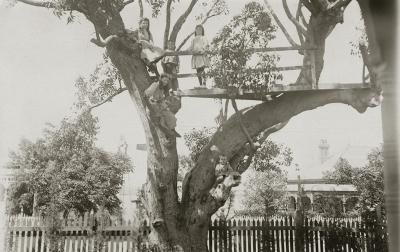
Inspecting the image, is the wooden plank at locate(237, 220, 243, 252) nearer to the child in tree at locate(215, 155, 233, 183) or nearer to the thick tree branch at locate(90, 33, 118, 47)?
the child in tree at locate(215, 155, 233, 183)

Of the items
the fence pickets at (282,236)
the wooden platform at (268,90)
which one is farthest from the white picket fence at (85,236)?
the wooden platform at (268,90)

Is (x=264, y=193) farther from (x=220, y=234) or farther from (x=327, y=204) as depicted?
(x=220, y=234)

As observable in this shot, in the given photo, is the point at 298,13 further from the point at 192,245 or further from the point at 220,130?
the point at 192,245

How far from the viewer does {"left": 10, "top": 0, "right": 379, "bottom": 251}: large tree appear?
8.84m

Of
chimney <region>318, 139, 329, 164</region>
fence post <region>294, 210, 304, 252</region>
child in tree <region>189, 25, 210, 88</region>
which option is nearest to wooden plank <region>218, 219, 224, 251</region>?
fence post <region>294, 210, 304, 252</region>

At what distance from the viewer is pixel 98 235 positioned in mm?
12586

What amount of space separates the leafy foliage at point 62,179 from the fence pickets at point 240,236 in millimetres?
11528

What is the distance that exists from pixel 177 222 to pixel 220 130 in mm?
2495

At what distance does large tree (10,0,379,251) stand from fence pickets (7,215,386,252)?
3.00m

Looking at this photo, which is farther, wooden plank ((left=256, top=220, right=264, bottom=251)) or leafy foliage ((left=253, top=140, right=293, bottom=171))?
leafy foliage ((left=253, top=140, right=293, bottom=171))

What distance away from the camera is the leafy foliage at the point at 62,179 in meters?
27.3

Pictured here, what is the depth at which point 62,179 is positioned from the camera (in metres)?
27.5

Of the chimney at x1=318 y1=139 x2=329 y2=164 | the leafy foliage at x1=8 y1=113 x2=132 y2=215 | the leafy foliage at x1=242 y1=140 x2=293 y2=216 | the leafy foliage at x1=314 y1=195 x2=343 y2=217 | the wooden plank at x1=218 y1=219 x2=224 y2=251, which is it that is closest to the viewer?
the wooden plank at x1=218 y1=219 x2=224 y2=251

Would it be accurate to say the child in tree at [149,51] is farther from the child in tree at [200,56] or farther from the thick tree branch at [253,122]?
the thick tree branch at [253,122]
